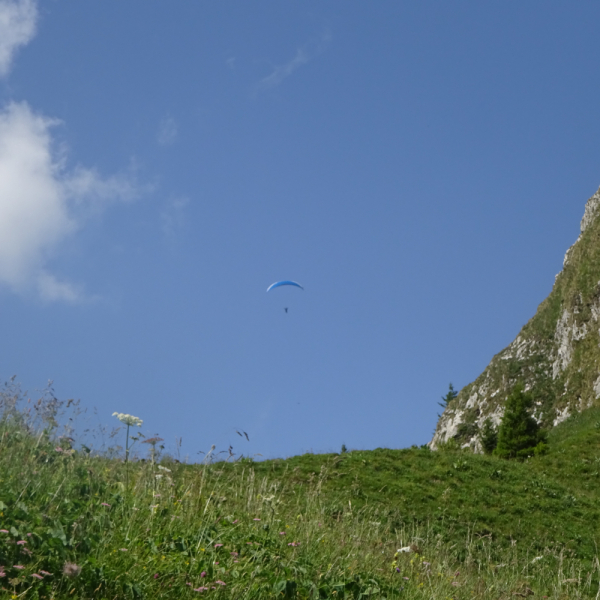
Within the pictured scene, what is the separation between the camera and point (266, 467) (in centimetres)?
1950

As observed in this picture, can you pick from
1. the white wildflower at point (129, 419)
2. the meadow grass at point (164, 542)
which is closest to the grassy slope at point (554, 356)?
the meadow grass at point (164, 542)

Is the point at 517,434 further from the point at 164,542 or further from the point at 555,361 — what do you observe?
the point at 164,542

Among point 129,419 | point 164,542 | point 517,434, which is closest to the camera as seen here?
point 164,542

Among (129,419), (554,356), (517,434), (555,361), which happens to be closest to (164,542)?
(129,419)

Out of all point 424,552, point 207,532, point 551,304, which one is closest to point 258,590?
point 207,532

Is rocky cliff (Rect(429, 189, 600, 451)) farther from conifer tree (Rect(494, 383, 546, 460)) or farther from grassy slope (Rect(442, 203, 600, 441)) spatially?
conifer tree (Rect(494, 383, 546, 460))

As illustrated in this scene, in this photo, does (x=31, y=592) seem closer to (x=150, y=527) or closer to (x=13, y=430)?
(x=150, y=527)

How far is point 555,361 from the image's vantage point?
66.6 metres

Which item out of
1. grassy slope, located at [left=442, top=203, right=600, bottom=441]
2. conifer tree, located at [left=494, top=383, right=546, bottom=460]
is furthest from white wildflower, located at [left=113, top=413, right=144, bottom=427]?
Answer: grassy slope, located at [left=442, top=203, right=600, bottom=441]

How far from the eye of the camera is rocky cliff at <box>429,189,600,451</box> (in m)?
57.5

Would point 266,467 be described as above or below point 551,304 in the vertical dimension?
below

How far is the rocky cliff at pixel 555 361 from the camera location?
57469mm

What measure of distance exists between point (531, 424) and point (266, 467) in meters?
27.2

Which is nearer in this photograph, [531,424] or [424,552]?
[424,552]
